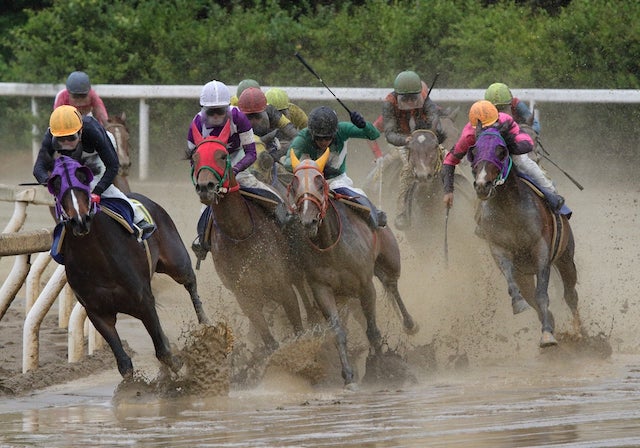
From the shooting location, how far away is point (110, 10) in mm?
23281

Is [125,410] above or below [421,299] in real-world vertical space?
above

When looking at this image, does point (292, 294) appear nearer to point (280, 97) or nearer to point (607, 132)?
point (280, 97)

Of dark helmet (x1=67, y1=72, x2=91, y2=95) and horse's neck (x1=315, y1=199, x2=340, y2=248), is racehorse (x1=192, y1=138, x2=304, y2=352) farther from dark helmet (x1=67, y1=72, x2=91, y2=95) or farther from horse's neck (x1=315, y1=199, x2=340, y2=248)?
dark helmet (x1=67, y1=72, x2=91, y2=95)

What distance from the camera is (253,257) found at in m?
10.8

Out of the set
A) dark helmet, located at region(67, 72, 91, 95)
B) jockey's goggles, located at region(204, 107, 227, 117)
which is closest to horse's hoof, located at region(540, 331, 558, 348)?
jockey's goggles, located at region(204, 107, 227, 117)

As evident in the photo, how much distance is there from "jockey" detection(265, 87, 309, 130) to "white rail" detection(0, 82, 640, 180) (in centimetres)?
521

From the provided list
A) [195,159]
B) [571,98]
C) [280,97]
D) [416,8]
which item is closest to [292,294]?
[195,159]

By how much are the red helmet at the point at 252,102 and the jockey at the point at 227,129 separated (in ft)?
4.67

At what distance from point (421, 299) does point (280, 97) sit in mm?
2286

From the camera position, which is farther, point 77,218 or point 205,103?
point 205,103

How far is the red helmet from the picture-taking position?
12.4 metres

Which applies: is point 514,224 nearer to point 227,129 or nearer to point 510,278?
point 510,278

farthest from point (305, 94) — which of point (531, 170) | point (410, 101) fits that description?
point (531, 170)

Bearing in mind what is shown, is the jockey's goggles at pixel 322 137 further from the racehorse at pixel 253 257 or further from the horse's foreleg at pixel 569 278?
the horse's foreleg at pixel 569 278
